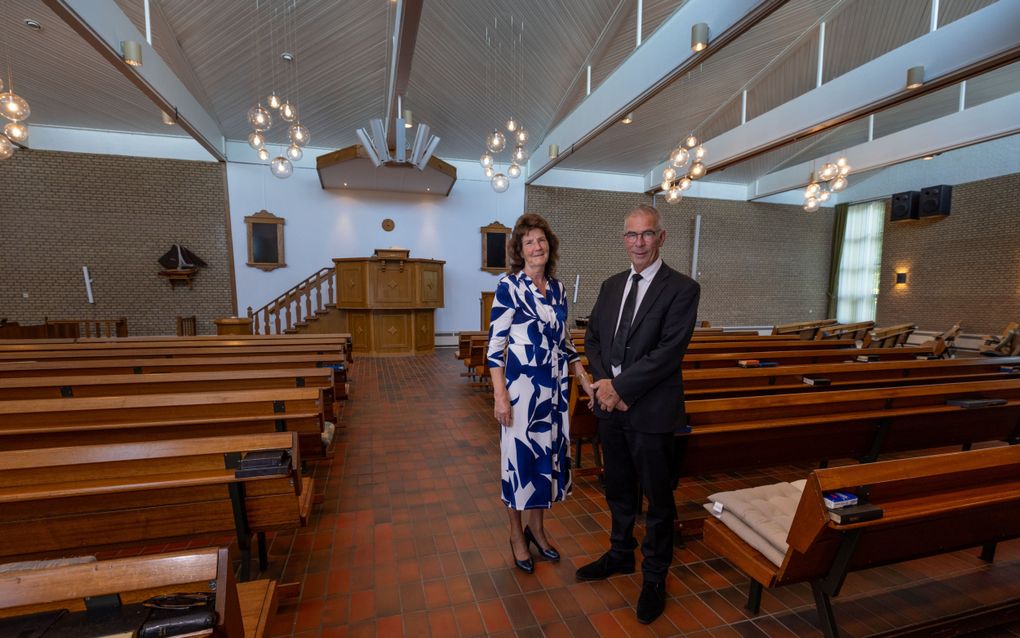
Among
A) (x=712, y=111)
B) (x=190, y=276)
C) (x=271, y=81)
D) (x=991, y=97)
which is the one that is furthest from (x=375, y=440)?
(x=991, y=97)

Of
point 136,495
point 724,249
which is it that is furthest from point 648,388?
point 724,249

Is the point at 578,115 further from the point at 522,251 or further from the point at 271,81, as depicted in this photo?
the point at 522,251

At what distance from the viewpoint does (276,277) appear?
9375mm

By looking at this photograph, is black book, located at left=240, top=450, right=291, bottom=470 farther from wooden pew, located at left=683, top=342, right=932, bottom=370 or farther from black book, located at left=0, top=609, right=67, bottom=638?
wooden pew, located at left=683, top=342, right=932, bottom=370

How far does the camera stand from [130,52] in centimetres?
471

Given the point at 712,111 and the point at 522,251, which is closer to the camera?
the point at 522,251

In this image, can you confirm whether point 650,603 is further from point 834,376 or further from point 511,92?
point 511,92

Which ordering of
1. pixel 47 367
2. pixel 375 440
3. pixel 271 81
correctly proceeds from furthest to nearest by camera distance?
pixel 271 81
pixel 375 440
pixel 47 367

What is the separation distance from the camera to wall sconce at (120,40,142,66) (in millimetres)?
4680

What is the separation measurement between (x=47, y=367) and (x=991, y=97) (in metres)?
14.2

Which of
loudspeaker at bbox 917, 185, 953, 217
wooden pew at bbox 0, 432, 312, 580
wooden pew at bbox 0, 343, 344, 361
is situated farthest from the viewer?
loudspeaker at bbox 917, 185, 953, 217

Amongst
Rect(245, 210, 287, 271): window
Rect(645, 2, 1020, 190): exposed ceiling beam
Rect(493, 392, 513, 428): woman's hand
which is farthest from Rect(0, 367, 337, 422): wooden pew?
Rect(645, 2, 1020, 190): exposed ceiling beam

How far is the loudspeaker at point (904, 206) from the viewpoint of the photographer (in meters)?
10.7

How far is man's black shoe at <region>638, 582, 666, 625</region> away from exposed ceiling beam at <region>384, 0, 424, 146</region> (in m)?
5.12
